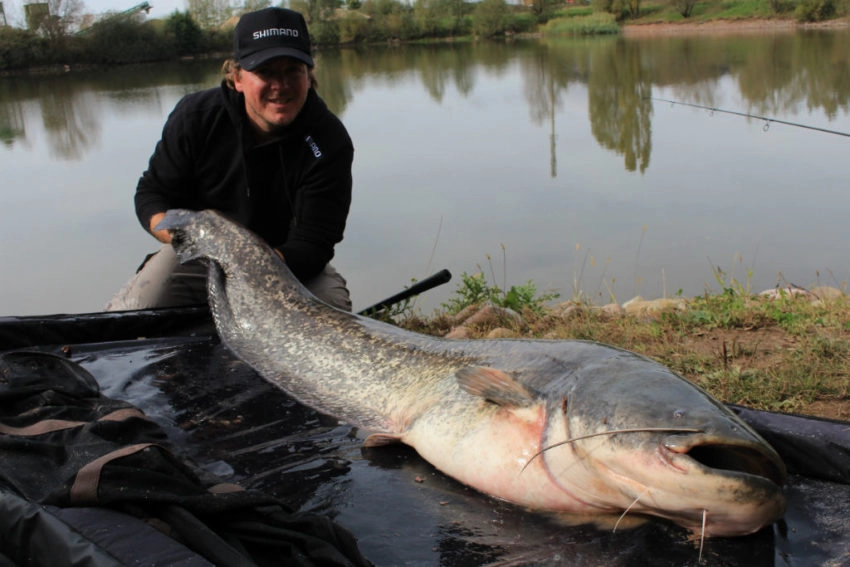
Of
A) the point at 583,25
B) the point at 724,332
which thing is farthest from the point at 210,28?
the point at 724,332

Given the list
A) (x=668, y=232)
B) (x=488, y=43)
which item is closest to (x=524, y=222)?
(x=668, y=232)

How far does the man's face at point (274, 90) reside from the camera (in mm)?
4066

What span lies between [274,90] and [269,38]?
0.26 metres

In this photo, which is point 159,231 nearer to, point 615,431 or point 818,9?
point 615,431

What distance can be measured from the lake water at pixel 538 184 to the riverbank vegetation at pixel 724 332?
39.2 inches

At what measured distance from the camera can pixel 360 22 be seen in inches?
1812

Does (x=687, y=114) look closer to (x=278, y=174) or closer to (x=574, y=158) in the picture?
(x=574, y=158)

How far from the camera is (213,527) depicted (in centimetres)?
194

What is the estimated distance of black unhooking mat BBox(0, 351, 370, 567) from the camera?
178 cm

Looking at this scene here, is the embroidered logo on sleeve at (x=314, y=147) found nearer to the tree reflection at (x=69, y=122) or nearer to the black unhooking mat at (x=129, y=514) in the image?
the black unhooking mat at (x=129, y=514)

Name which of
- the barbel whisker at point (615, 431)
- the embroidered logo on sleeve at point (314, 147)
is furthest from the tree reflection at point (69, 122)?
the barbel whisker at point (615, 431)

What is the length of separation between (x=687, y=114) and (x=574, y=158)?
15.9 ft

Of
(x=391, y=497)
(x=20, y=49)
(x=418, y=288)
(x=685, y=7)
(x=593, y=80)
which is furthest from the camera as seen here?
(x=685, y=7)

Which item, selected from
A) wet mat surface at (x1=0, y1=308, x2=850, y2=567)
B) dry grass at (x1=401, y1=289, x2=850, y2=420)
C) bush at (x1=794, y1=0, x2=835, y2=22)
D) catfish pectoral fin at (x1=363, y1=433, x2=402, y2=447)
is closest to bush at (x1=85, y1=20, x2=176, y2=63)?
bush at (x1=794, y1=0, x2=835, y2=22)
